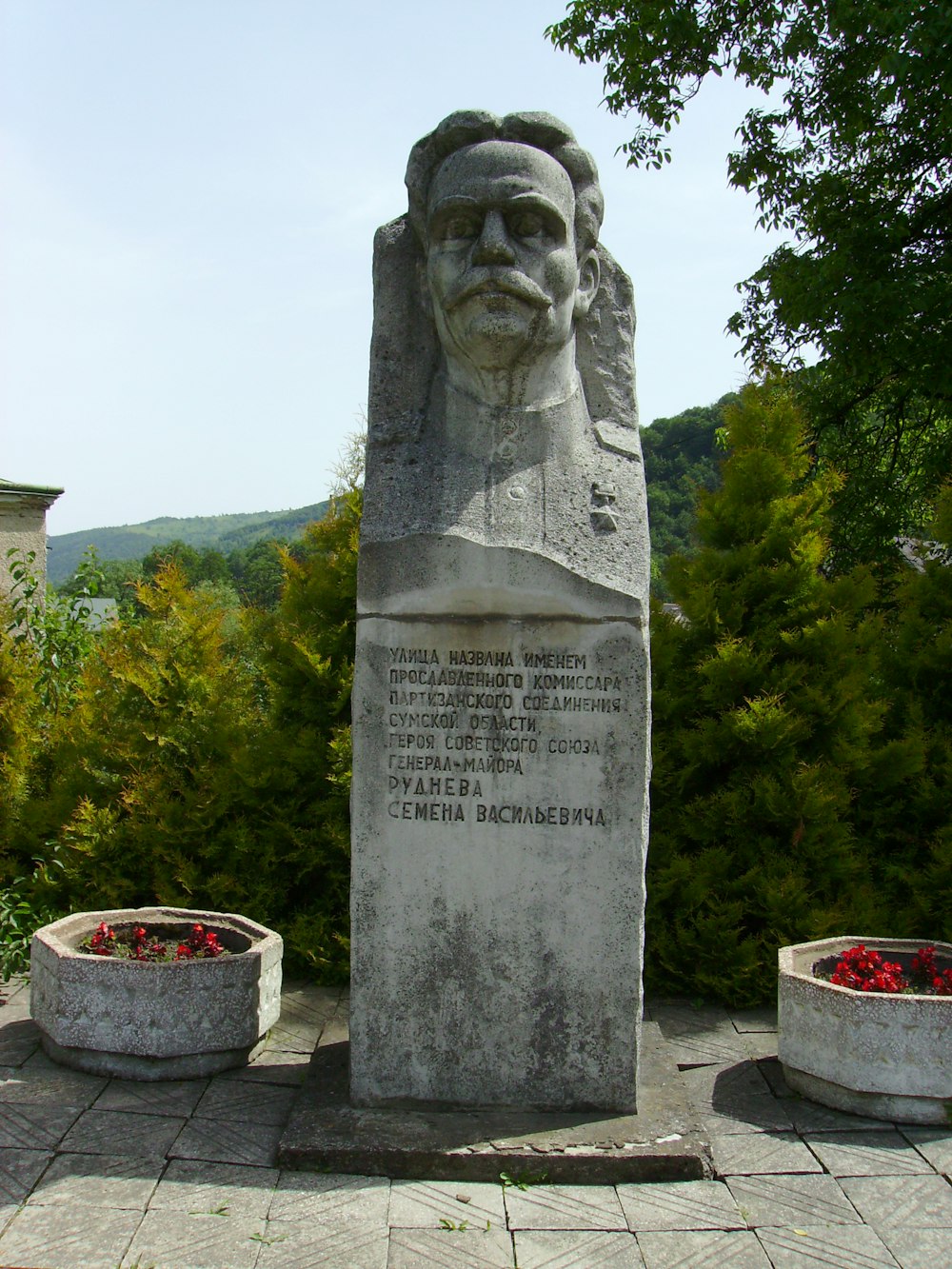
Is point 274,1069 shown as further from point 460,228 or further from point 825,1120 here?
point 460,228

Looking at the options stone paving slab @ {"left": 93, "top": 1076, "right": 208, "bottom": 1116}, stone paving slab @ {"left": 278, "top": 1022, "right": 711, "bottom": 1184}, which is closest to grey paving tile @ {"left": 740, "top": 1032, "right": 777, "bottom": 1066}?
stone paving slab @ {"left": 278, "top": 1022, "right": 711, "bottom": 1184}

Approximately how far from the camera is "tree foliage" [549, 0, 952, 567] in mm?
7703

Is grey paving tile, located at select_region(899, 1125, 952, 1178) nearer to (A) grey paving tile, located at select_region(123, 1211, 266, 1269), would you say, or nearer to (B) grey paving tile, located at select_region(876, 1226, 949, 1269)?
(B) grey paving tile, located at select_region(876, 1226, 949, 1269)

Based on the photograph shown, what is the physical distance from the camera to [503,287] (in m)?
3.56

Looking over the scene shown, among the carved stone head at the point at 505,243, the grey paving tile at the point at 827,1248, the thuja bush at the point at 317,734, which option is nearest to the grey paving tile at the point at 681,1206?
the grey paving tile at the point at 827,1248

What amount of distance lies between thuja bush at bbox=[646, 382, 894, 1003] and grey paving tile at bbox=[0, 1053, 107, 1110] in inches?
104

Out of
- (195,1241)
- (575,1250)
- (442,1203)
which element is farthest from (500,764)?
→ (195,1241)

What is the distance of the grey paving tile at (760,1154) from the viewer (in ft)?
11.6

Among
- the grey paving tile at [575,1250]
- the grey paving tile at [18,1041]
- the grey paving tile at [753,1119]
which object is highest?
the grey paving tile at [18,1041]

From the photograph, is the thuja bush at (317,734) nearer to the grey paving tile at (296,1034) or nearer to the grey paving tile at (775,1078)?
the grey paving tile at (296,1034)

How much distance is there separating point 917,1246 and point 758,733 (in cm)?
264

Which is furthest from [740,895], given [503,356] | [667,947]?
[503,356]

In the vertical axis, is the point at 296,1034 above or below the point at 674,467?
below

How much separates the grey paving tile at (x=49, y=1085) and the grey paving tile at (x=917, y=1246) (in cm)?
266
